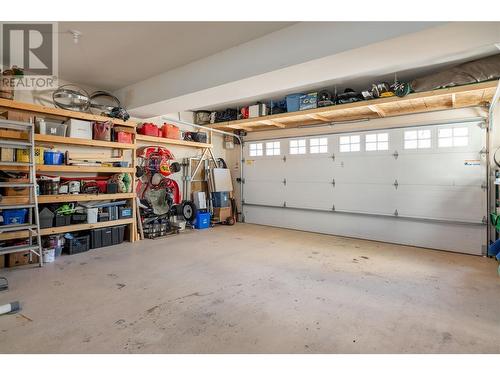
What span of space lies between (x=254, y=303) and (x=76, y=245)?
3339mm

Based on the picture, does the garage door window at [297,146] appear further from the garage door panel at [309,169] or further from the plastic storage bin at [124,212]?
the plastic storage bin at [124,212]

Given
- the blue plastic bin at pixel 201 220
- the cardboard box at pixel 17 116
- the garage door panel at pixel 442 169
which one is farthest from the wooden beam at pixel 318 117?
the cardboard box at pixel 17 116

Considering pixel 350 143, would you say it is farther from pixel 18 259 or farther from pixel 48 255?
pixel 18 259

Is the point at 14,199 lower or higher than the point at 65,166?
lower

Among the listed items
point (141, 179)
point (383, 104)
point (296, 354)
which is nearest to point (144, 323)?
Result: point (296, 354)

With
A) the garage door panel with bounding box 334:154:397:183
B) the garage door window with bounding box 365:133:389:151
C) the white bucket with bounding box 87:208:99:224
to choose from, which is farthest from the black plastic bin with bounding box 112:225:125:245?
the garage door window with bounding box 365:133:389:151

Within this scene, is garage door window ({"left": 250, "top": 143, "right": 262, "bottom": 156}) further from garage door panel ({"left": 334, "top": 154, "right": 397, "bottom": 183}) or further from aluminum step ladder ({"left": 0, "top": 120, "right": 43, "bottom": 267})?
aluminum step ladder ({"left": 0, "top": 120, "right": 43, "bottom": 267})

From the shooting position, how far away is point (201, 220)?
6.63 m

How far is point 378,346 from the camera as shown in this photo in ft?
6.56

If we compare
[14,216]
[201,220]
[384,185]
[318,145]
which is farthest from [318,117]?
[14,216]

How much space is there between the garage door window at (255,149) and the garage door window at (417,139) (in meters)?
3.52

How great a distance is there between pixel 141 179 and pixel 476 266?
20.2ft

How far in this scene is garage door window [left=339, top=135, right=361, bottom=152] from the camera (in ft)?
19.0
